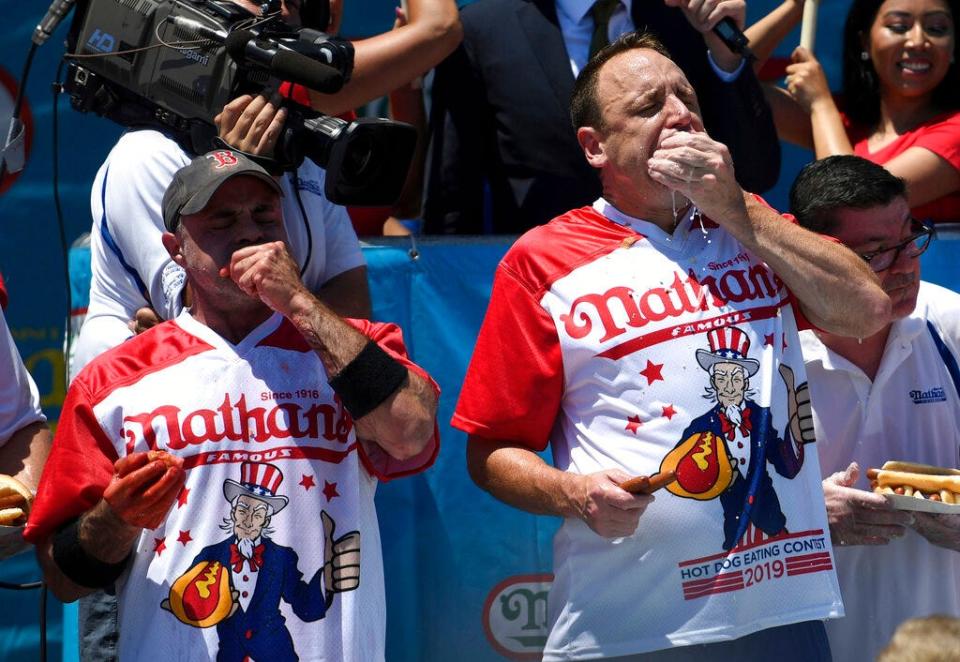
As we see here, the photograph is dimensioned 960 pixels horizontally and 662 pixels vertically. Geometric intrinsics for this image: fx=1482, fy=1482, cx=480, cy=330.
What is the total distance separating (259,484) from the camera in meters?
2.69

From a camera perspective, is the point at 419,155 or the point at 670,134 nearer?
the point at 670,134

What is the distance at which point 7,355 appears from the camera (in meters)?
3.05

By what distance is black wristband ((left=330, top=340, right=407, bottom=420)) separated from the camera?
2.66 metres

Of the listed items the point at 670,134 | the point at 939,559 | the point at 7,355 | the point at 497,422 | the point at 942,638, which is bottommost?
the point at 942,638

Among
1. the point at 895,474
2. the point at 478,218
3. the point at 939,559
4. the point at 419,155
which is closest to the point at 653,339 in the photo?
the point at 895,474

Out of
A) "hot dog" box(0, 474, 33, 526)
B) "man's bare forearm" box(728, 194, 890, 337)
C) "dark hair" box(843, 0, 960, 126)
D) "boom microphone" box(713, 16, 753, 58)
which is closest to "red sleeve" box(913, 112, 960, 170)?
"dark hair" box(843, 0, 960, 126)

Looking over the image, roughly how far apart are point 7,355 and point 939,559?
6.64 ft

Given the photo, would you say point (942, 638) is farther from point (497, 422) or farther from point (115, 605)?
point (115, 605)

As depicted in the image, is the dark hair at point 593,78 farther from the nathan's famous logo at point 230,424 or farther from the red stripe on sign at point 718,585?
the red stripe on sign at point 718,585

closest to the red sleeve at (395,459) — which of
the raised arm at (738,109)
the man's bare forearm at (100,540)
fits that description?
the man's bare forearm at (100,540)

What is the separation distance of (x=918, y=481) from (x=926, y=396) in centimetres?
30

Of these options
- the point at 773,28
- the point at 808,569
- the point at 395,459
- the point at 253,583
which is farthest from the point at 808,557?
the point at 773,28

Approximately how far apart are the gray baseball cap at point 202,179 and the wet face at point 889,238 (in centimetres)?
127

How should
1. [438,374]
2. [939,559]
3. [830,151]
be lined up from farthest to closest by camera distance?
[830,151] → [438,374] → [939,559]
